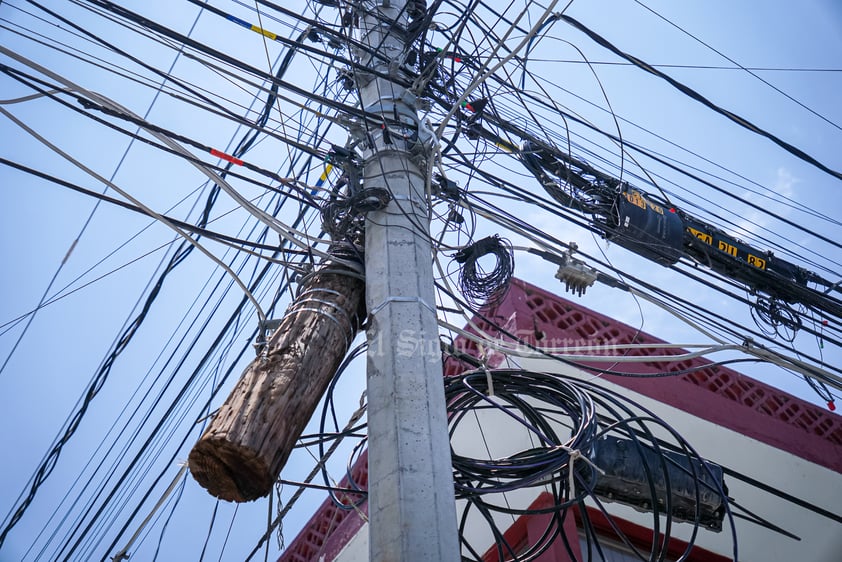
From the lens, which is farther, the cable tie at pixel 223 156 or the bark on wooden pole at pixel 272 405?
the cable tie at pixel 223 156

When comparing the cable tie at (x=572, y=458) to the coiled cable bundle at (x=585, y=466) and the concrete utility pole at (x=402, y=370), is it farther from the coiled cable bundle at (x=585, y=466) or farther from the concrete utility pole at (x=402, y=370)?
the concrete utility pole at (x=402, y=370)

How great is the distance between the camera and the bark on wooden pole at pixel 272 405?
3381mm

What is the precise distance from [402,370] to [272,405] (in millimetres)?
606

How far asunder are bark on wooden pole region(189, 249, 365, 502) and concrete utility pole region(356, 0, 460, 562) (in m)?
0.24

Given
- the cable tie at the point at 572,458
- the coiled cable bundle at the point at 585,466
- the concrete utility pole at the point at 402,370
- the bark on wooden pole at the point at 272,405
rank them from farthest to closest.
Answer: the coiled cable bundle at the point at 585,466
the cable tie at the point at 572,458
the bark on wooden pole at the point at 272,405
the concrete utility pole at the point at 402,370

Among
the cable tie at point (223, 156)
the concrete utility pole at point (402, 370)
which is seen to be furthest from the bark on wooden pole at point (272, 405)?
the cable tie at point (223, 156)

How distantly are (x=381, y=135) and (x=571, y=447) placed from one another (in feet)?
7.05

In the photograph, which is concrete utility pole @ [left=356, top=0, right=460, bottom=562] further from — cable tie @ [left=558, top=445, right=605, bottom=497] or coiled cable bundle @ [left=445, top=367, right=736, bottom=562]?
cable tie @ [left=558, top=445, right=605, bottom=497]

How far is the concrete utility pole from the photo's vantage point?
10.5 ft

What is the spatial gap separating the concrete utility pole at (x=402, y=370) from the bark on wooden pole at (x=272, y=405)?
0.78ft

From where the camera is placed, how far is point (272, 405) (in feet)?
11.5

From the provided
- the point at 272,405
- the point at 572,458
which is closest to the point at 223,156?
the point at 272,405

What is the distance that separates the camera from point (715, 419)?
743 cm

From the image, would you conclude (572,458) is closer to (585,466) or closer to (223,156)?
(585,466)
